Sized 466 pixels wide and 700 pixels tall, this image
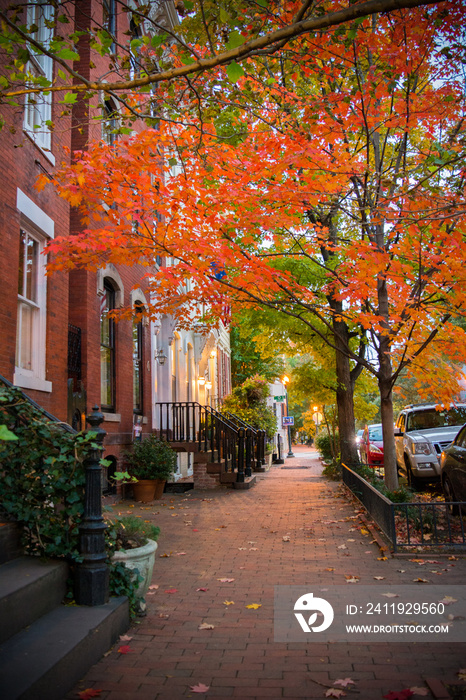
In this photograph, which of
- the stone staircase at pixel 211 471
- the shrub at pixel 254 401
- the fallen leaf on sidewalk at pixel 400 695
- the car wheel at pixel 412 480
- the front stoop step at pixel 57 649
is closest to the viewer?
the front stoop step at pixel 57 649

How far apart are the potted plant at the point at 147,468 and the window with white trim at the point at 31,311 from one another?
428 cm

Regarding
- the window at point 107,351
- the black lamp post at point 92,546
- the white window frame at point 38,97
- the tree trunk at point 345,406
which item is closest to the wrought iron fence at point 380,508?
the black lamp post at point 92,546

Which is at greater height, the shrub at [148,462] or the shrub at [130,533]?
the shrub at [148,462]

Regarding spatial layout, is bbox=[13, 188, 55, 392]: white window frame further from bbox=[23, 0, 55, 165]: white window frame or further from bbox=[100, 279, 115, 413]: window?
bbox=[100, 279, 115, 413]: window

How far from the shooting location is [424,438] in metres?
11.4

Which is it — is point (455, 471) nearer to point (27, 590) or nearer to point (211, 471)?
point (27, 590)

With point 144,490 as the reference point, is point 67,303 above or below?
above

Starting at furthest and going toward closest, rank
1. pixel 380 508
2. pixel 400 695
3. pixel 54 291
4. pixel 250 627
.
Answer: pixel 54 291
pixel 380 508
pixel 250 627
pixel 400 695

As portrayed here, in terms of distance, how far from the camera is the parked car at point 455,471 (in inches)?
320

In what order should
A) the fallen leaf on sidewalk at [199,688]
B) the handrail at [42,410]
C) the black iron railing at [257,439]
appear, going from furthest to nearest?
the black iron railing at [257,439] < the handrail at [42,410] < the fallen leaf on sidewalk at [199,688]

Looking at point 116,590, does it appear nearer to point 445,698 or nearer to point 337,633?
point 337,633

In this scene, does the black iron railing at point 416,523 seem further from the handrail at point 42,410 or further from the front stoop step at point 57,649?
the handrail at point 42,410

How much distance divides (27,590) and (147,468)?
8478 millimetres

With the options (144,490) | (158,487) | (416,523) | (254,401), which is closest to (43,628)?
(416,523)
